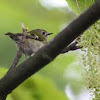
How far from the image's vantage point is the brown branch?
1.79 feet

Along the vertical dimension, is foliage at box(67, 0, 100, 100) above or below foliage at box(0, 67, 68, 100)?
below

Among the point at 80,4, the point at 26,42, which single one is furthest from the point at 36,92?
the point at 80,4

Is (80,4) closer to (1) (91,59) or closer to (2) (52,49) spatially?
(1) (91,59)

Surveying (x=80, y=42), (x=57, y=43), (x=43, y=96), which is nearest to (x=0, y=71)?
(x=43, y=96)

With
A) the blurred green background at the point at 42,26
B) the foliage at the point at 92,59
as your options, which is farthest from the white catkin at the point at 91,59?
the blurred green background at the point at 42,26

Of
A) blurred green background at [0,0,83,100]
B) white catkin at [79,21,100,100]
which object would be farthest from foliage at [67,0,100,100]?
blurred green background at [0,0,83,100]

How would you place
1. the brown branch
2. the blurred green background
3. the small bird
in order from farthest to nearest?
the blurred green background, the small bird, the brown branch

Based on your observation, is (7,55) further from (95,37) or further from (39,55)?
(39,55)

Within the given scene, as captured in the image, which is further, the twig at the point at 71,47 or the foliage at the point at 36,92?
the foliage at the point at 36,92

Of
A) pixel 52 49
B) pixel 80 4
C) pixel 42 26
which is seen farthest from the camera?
pixel 42 26

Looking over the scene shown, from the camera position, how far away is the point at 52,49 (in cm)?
59

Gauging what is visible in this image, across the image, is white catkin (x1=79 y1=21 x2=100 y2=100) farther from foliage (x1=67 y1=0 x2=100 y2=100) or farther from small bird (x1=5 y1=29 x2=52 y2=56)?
small bird (x1=5 y1=29 x2=52 y2=56)

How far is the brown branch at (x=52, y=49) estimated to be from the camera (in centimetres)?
55

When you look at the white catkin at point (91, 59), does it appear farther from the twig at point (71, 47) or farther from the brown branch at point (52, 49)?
the brown branch at point (52, 49)
